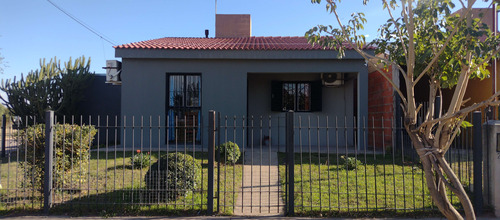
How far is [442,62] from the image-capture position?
3643 mm

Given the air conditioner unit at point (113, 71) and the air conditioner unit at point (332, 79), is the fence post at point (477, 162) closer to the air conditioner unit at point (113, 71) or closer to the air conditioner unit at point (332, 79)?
the air conditioner unit at point (332, 79)

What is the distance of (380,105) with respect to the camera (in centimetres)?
1211

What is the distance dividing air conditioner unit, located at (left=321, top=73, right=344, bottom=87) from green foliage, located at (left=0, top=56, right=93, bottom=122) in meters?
9.70

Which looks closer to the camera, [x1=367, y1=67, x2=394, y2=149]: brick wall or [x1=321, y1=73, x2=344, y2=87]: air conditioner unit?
[x1=367, y1=67, x2=394, y2=149]: brick wall

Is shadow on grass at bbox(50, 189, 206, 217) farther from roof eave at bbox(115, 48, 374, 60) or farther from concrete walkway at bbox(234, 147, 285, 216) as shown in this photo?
roof eave at bbox(115, 48, 374, 60)

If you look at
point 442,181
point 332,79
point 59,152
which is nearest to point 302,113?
point 332,79

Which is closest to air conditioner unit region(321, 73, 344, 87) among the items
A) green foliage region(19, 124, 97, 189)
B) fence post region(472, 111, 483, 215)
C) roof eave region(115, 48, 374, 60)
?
roof eave region(115, 48, 374, 60)

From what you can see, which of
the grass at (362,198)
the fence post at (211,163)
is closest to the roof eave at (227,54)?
the grass at (362,198)

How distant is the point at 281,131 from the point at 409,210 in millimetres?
8086

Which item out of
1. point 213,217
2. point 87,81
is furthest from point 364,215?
point 87,81

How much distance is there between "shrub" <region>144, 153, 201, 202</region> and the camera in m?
5.91

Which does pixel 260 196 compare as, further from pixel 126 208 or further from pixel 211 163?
pixel 126 208

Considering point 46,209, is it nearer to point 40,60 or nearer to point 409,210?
point 409,210

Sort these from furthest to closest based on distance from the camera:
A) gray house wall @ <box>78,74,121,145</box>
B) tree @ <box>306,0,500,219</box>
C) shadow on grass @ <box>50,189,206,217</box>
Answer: gray house wall @ <box>78,74,121,145</box>, shadow on grass @ <box>50,189,206,217</box>, tree @ <box>306,0,500,219</box>
